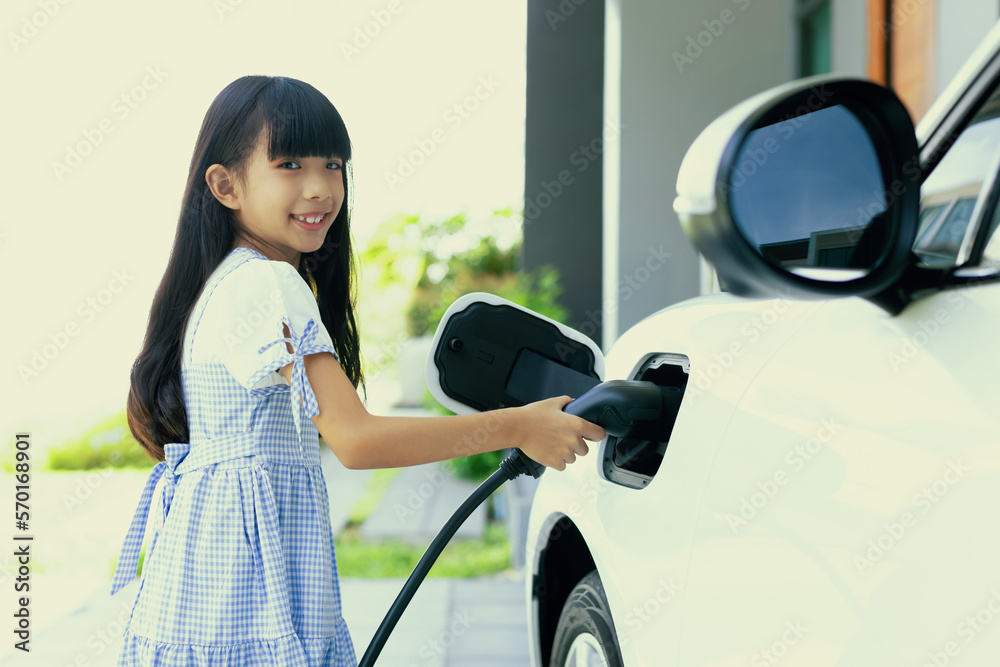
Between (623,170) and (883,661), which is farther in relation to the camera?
(623,170)

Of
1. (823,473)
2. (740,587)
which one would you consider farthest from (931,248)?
(740,587)

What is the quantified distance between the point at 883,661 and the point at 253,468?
0.96m

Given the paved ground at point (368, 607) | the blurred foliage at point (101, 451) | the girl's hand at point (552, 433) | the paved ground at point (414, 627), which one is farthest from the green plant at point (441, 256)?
the girl's hand at point (552, 433)

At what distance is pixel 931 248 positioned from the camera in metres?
0.96

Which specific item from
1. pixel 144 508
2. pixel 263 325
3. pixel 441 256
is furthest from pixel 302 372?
pixel 441 256

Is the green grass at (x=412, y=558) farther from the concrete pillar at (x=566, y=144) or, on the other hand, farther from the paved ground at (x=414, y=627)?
the concrete pillar at (x=566, y=144)

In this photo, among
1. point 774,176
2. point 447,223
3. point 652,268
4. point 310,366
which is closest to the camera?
point 774,176

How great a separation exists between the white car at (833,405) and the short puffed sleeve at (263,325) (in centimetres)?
44

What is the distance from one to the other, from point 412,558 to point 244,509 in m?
3.51

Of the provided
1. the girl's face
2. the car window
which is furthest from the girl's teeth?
the car window

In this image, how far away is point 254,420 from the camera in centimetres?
136

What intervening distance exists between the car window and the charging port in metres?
0.39

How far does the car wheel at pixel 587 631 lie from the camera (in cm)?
133

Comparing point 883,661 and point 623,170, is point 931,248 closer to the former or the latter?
point 883,661
